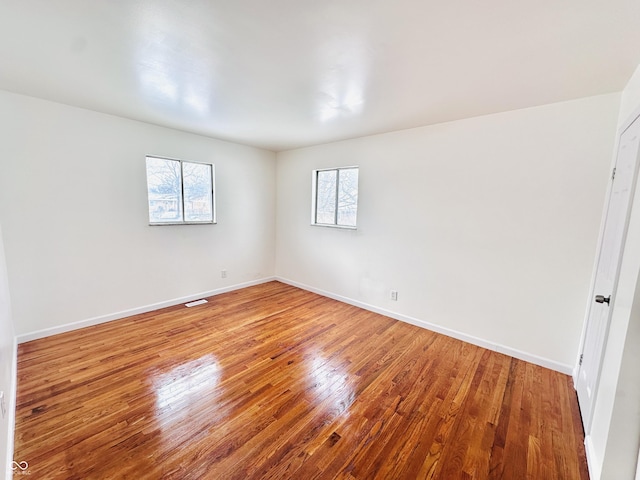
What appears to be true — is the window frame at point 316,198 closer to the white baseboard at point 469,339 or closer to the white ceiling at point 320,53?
the white baseboard at point 469,339

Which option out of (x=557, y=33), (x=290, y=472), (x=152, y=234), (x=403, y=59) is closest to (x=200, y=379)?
(x=290, y=472)

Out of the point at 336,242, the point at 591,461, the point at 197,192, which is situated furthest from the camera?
the point at 336,242

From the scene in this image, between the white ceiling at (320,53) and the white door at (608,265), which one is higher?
the white ceiling at (320,53)

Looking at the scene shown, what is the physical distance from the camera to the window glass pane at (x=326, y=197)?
4.23m

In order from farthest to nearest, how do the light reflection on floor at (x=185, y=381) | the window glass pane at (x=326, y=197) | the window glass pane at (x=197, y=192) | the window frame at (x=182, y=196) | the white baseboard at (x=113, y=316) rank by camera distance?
1. the window glass pane at (x=326, y=197)
2. the window glass pane at (x=197, y=192)
3. the window frame at (x=182, y=196)
4. the white baseboard at (x=113, y=316)
5. the light reflection on floor at (x=185, y=381)

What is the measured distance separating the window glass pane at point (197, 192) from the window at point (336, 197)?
1.66m

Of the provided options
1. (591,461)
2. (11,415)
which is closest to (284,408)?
(11,415)

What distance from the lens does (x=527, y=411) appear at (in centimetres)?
196

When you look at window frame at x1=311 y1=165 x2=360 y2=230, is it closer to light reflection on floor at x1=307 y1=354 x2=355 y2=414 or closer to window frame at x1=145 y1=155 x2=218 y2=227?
window frame at x1=145 y1=155 x2=218 y2=227

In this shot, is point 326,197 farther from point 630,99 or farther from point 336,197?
point 630,99

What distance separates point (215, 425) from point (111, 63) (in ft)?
8.51

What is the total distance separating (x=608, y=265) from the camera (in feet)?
5.95

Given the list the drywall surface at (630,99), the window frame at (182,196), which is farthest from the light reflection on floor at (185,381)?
the drywall surface at (630,99)

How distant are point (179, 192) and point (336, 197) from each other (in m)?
2.30
